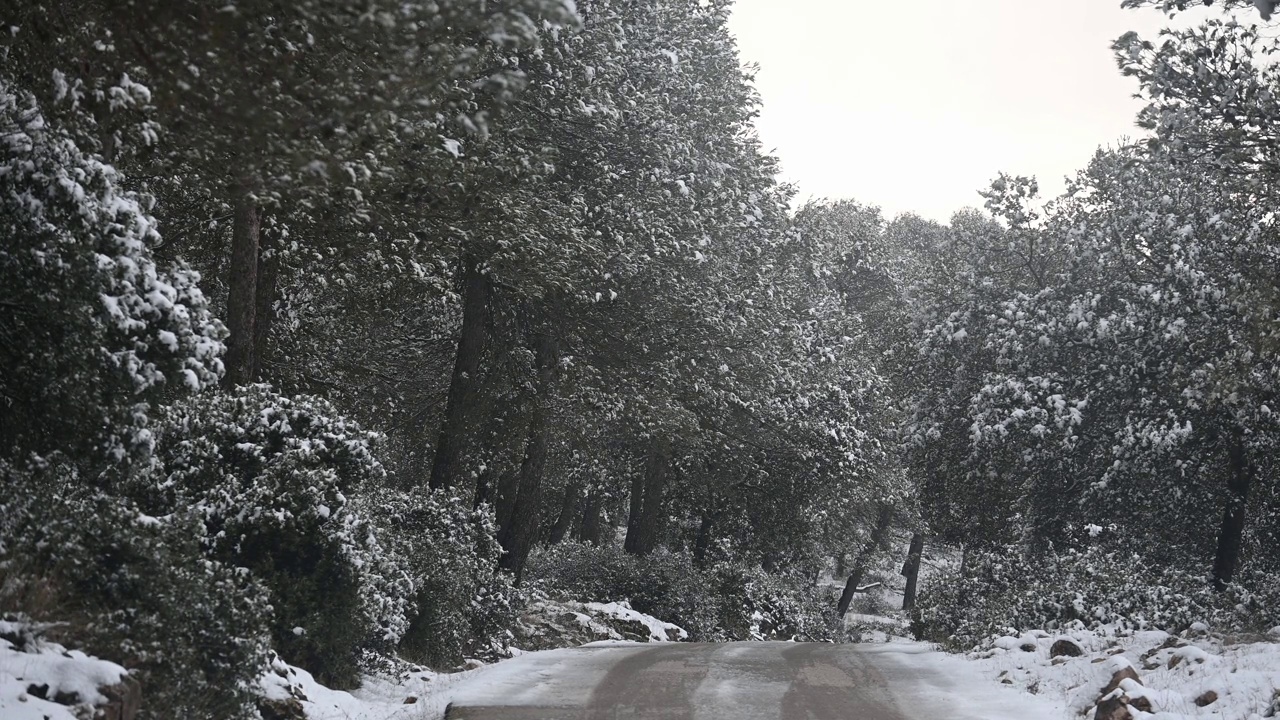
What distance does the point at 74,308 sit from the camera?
7.45 metres

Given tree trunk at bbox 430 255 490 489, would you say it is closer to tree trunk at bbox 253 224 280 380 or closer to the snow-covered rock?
the snow-covered rock

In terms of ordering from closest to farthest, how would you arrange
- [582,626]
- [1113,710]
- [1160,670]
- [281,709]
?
[281,709], [1113,710], [1160,670], [582,626]

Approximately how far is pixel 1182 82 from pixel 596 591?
17921 millimetres

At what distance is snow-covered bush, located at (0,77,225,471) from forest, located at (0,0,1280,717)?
0.03 metres

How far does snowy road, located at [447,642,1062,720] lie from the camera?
37.2 ft

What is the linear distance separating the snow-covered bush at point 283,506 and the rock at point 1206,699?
25.5 ft

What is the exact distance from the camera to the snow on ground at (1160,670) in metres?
10.3

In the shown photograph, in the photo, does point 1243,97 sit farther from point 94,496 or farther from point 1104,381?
point 94,496

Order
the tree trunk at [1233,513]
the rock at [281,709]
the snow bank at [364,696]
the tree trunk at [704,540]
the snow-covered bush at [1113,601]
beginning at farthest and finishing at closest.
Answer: the tree trunk at [704,540], the tree trunk at [1233,513], the snow-covered bush at [1113,601], the snow bank at [364,696], the rock at [281,709]

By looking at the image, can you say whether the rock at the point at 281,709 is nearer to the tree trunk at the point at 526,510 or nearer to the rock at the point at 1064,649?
the rock at the point at 1064,649

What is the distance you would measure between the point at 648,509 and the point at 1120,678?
20.7 metres

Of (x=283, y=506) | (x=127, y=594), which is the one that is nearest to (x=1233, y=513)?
(x=283, y=506)

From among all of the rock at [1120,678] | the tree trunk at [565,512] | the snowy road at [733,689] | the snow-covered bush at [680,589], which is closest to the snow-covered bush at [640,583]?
the snow-covered bush at [680,589]

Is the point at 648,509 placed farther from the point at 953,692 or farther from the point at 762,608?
the point at 953,692
